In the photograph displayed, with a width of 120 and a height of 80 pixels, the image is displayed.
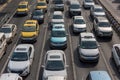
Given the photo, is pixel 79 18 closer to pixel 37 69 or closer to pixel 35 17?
pixel 35 17

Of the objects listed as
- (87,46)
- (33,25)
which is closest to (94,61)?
(87,46)

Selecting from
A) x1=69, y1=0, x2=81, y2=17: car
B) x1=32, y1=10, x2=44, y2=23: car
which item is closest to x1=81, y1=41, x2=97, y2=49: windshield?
x1=32, y1=10, x2=44, y2=23: car

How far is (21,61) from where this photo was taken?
81.7 ft

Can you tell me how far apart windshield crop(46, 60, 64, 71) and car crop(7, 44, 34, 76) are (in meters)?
2.10

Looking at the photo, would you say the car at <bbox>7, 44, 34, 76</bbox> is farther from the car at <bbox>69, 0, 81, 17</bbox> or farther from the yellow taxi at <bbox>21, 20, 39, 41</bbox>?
the car at <bbox>69, 0, 81, 17</bbox>

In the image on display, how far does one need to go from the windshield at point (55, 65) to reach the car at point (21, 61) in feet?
6.88

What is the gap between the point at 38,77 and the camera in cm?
2495

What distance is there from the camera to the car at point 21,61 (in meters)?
24.1

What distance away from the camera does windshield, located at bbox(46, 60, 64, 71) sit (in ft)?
76.9

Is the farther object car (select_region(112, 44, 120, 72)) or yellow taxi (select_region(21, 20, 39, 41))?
yellow taxi (select_region(21, 20, 39, 41))

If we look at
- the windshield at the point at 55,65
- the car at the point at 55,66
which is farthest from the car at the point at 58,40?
the windshield at the point at 55,65

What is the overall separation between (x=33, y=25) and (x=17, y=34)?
373cm

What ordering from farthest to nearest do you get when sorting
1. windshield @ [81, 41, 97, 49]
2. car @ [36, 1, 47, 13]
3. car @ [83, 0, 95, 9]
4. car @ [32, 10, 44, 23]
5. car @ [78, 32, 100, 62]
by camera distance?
1. car @ [83, 0, 95, 9]
2. car @ [36, 1, 47, 13]
3. car @ [32, 10, 44, 23]
4. windshield @ [81, 41, 97, 49]
5. car @ [78, 32, 100, 62]

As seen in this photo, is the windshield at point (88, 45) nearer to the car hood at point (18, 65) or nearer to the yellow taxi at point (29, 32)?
the car hood at point (18, 65)
